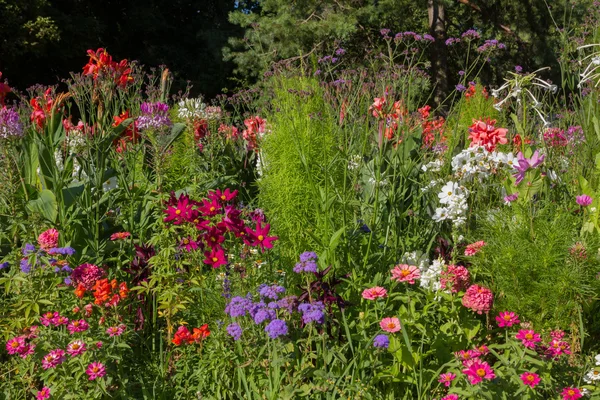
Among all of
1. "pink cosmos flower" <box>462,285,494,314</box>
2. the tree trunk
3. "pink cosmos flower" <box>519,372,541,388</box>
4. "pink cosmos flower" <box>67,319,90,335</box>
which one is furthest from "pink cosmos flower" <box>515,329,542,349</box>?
the tree trunk

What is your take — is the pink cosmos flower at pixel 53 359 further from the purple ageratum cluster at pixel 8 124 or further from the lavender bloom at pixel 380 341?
the purple ageratum cluster at pixel 8 124

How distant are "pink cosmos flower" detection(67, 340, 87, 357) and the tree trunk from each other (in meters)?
11.0

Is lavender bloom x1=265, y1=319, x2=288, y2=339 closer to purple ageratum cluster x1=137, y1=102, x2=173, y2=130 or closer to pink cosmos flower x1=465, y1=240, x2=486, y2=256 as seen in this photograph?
pink cosmos flower x1=465, y1=240, x2=486, y2=256

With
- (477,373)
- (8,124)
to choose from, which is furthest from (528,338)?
(8,124)

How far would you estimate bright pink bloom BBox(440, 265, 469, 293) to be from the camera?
259 cm

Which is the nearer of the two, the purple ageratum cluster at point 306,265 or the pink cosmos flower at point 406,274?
the purple ageratum cluster at point 306,265

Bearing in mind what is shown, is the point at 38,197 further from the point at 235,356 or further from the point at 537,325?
the point at 537,325

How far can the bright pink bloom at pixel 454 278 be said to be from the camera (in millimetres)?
2590

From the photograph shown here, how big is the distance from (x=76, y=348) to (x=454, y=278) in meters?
1.48

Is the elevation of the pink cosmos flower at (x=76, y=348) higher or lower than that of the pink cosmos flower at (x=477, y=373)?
higher

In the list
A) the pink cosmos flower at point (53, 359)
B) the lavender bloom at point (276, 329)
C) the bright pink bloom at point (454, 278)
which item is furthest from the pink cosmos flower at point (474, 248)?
the pink cosmos flower at point (53, 359)

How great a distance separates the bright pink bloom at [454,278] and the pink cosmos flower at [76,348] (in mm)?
1412

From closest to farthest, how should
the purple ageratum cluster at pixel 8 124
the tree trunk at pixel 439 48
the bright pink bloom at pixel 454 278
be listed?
1. the bright pink bloom at pixel 454 278
2. the purple ageratum cluster at pixel 8 124
3. the tree trunk at pixel 439 48

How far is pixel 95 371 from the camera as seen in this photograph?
2201 millimetres
